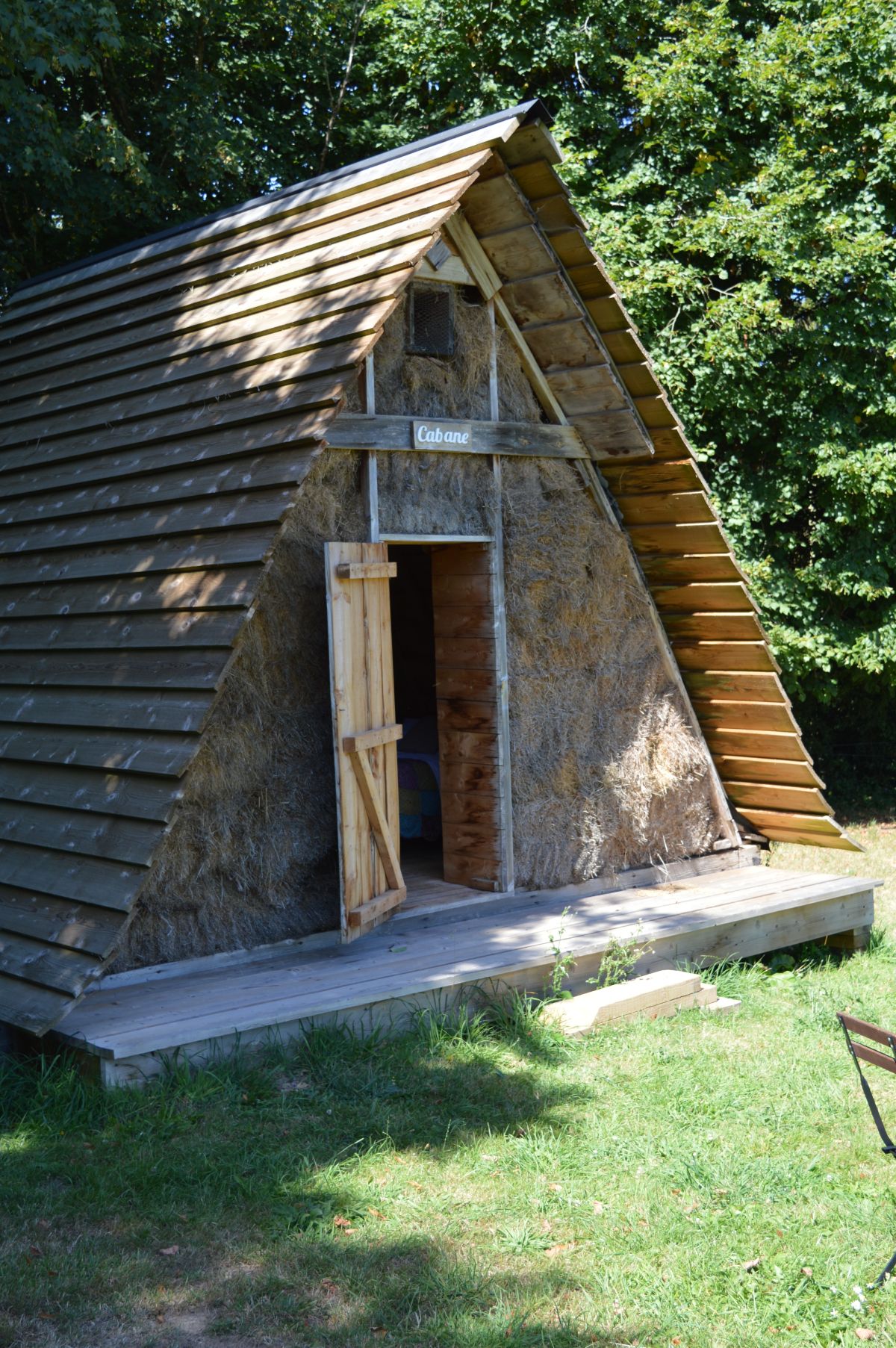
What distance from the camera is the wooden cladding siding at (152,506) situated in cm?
539

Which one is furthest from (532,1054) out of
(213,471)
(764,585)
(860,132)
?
(860,132)

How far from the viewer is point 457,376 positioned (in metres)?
7.37

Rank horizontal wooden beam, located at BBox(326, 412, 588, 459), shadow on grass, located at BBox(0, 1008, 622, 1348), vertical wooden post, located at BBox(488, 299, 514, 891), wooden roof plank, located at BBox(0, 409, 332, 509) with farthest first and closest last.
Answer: vertical wooden post, located at BBox(488, 299, 514, 891) → horizontal wooden beam, located at BBox(326, 412, 588, 459) → wooden roof plank, located at BBox(0, 409, 332, 509) → shadow on grass, located at BBox(0, 1008, 622, 1348)

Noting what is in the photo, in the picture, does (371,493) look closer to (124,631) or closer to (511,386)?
(511,386)

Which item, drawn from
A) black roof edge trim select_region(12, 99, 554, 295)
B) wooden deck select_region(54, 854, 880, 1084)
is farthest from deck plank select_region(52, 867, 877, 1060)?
black roof edge trim select_region(12, 99, 554, 295)

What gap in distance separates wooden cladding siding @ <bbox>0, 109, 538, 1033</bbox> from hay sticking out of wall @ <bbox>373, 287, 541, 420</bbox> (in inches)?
26.7

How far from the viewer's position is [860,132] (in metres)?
12.8

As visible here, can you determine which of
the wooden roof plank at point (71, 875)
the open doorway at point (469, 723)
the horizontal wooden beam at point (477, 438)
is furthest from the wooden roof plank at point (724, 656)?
the wooden roof plank at point (71, 875)

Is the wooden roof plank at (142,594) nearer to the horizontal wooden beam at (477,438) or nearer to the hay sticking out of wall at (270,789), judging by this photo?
the hay sticking out of wall at (270,789)

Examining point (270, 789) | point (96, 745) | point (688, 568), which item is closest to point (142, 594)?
point (96, 745)

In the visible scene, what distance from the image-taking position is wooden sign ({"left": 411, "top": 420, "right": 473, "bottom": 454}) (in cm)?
695

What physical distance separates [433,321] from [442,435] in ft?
2.42

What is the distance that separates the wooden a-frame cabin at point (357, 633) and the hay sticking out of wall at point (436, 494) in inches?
0.8

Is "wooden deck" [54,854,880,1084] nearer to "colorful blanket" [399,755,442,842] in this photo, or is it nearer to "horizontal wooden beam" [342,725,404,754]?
"horizontal wooden beam" [342,725,404,754]
